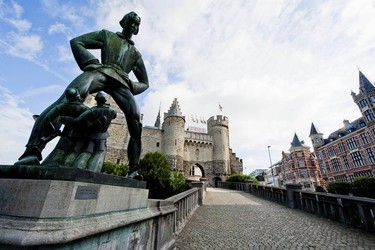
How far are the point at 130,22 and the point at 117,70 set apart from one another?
2.83ft

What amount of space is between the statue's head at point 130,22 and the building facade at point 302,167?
4843cm

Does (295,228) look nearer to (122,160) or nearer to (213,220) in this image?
(213,220)

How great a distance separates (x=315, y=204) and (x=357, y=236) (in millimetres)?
2808

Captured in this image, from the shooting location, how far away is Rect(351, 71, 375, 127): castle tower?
26.1 m

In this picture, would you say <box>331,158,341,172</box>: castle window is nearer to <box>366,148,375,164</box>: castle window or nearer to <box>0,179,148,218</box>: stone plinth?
<box>366,148,375,164</box>: castle window

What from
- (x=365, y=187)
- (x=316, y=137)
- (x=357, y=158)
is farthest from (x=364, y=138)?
(x=365, y=187)

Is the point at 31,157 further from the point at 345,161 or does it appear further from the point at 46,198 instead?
the point at 345,161

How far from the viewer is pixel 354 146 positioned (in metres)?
29.5

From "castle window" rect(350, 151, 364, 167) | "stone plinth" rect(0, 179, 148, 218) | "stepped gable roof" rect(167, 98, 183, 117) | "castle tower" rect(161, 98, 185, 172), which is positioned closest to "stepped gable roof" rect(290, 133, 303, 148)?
"castle window" rect(350, 151, 364, 167)

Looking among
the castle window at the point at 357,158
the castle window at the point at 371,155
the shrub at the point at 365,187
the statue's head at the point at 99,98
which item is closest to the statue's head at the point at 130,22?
the statue's head at the point at 99,98

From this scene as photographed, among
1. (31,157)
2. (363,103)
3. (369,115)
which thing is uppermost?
(363,103)

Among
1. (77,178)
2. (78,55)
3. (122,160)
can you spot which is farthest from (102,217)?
(122,160)

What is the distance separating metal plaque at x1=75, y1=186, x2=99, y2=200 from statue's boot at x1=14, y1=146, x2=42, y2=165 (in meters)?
0.62

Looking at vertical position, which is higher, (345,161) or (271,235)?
(345,161)
